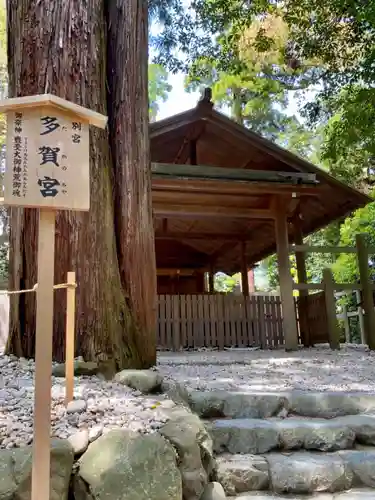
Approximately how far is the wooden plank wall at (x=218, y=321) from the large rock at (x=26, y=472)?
6669 mm

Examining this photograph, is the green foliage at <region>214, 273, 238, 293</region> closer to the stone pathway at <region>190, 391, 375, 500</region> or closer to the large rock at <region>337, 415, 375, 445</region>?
the stone pathway at <region>190, 391, 375, 500</region>

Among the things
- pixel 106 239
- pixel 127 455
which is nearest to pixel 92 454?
pixel 127 455

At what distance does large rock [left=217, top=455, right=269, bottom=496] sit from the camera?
9.24 ft

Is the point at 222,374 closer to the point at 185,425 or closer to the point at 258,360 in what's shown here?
the point at 258,360

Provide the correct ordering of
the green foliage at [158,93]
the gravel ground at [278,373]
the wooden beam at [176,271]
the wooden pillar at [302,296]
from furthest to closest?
the green foliage at [158,93]
the wooden beam at [176,271]
the wooden pillar at [302,296]
the gravel ground at [278,373]

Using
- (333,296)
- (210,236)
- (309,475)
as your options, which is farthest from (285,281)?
(309,475)

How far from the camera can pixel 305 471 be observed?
113 inches

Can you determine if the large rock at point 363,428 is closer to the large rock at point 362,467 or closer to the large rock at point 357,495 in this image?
the large rock at point 362,467

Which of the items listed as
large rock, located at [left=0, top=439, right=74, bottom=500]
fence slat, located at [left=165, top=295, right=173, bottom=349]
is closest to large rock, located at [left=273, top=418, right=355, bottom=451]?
large rock, located at [left=0, top=439, right=74, bottom=500]

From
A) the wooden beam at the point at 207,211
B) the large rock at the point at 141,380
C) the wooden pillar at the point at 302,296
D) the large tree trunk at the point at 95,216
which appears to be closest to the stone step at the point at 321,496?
the large rock at the point at 141,380

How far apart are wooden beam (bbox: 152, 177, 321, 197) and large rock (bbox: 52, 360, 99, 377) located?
4.60m

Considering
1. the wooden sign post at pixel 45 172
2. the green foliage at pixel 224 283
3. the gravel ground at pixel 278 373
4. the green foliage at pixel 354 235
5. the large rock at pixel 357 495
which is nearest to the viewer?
the wooden sign post at pixel 45 172

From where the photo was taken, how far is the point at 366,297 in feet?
28.5

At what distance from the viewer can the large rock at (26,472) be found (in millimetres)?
2062
